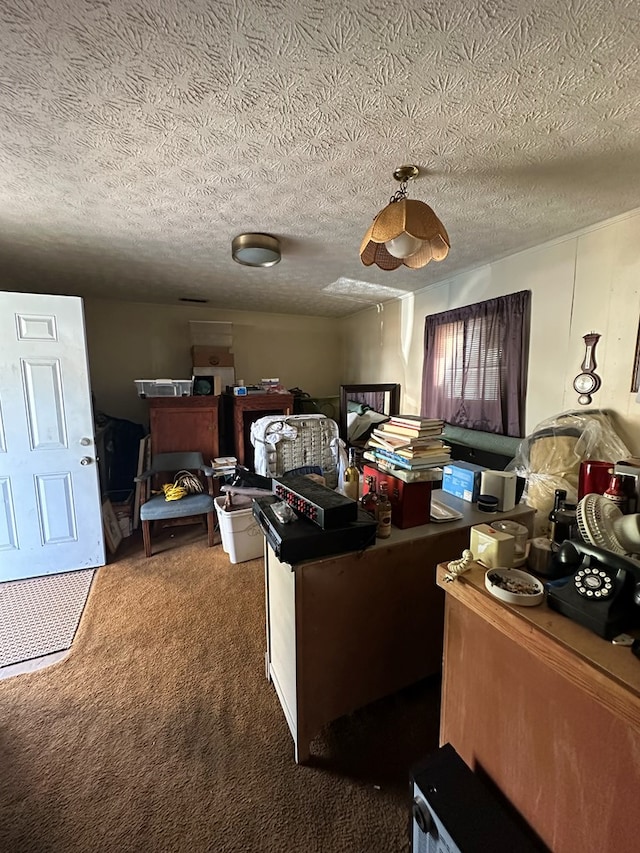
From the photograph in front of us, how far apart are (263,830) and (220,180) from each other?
98.1 inches

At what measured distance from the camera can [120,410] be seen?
419cm

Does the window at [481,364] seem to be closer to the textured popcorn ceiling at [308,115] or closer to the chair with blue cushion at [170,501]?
the textured popcorn ceiling at [308,115]

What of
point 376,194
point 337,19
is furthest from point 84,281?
point 337,19

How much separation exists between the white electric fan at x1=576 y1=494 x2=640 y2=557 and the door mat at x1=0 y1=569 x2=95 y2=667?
243 centimetres

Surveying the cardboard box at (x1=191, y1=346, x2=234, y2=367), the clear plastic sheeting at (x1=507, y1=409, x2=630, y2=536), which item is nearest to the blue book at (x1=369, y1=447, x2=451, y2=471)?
the clear plastic sheeting at (x1=507, y1=409, x2=630, y2=536)

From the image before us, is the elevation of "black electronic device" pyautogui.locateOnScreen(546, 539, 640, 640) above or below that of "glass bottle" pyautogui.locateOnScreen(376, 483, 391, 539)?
above

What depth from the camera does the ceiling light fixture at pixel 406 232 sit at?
57.3 inches

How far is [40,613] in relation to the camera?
2.14m

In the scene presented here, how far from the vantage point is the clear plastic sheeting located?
6.61 feet

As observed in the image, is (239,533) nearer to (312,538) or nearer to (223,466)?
(223,466)

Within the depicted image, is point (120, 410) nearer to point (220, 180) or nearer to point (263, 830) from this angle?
point (220, 180)

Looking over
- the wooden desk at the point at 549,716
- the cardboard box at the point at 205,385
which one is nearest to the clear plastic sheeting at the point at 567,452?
the wooden desk at the point at 549,716

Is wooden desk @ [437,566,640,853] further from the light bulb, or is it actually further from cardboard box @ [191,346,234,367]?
cardboard box @ [191,346,234,367]

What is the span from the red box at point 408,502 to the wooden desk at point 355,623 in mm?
42
